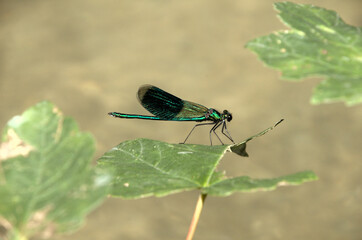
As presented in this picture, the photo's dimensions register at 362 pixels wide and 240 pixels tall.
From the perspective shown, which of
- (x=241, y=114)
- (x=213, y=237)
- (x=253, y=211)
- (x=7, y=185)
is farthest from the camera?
(x=241, y=114)

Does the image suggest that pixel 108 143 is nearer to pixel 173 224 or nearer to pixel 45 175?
pixel 173 224

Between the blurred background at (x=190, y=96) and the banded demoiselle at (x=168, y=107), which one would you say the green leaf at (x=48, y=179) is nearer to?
the banded demoiselle at (x=168, y=107)

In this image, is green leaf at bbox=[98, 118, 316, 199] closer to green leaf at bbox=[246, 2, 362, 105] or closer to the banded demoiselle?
green leaf at bbox=[246, 2, 362, 105]

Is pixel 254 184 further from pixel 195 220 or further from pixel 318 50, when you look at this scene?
pixel 318 50

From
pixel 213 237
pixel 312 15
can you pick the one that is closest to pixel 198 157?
pixel 312 15

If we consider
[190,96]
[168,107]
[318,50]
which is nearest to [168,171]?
[318,50]

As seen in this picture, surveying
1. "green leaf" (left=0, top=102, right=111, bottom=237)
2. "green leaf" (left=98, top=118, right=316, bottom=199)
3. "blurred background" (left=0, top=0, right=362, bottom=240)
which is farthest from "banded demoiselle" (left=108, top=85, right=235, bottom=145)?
"blurred background" (left=0, top=0, right=362, bottom=240)

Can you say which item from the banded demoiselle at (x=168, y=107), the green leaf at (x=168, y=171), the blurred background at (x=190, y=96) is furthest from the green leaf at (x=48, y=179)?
the blurred background at (x=190, y=96)
